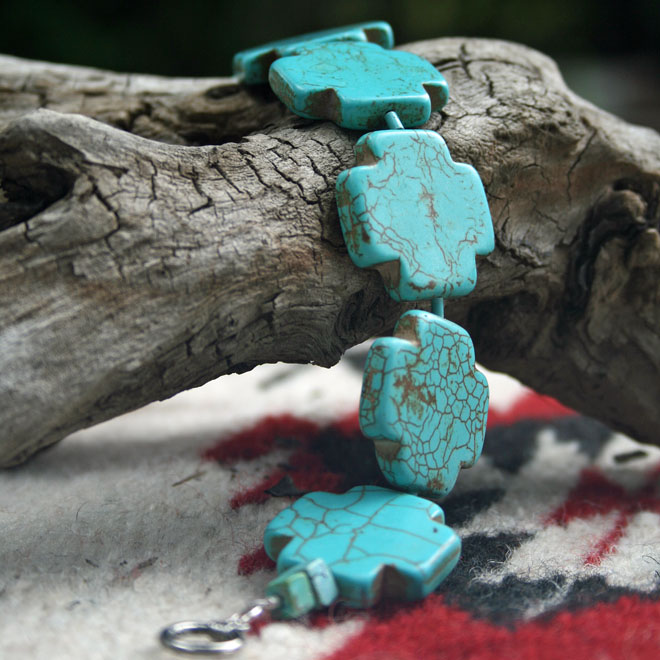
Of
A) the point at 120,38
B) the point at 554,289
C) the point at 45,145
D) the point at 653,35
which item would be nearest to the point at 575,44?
the point at 653,35

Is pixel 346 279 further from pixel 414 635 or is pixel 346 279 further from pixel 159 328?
pixel 414 635

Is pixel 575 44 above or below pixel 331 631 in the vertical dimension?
above

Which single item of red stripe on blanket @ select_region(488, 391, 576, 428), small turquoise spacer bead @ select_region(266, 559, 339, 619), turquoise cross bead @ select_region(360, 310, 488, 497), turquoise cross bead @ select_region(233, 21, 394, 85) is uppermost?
turquoise cross bead @ select_region(233, 21, 394, 85)

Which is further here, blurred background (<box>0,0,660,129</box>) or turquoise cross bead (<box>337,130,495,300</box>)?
blurred background (<box>0,0,660,129</box>)

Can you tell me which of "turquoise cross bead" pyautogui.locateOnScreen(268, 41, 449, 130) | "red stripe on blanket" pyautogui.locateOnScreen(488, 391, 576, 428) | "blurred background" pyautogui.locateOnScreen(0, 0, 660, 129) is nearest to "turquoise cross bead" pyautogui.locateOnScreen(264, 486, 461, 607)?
"turquoise cross bead" pyautogui.locateOnScreen(268, 41, 449, 130)

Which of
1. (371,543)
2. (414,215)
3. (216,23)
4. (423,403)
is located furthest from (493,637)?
(216,23)

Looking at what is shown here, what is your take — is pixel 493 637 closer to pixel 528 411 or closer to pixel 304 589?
pixel 304 589

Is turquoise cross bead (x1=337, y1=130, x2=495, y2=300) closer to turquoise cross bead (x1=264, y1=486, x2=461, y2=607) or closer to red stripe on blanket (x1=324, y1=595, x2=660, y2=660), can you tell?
turquoise cross bead (x1=264, y1=486, x2=461, y2=607)
